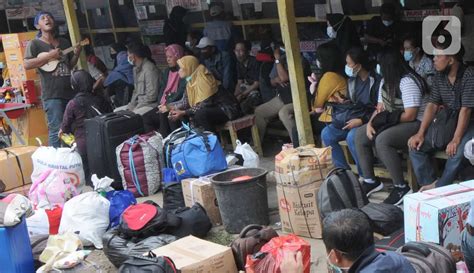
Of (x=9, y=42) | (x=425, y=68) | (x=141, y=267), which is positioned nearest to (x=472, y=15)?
(x=425, y=68)

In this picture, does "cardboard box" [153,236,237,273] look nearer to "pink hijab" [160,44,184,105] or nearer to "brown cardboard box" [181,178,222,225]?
"brown cardboard box" [181,178,222,225]

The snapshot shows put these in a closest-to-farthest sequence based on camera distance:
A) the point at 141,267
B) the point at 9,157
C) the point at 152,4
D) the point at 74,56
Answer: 1. the point at 141,267
2. the point at 9,157
3. the point at 74,56
4. the point at 152,4

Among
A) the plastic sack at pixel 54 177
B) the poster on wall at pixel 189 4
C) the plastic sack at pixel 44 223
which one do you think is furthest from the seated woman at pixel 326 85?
the poster on wall at pixel 189 4

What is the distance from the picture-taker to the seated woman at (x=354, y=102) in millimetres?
6148

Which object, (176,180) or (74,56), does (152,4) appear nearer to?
(74,56)

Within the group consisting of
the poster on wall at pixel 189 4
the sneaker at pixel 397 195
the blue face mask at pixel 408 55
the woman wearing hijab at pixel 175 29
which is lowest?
the sneaker at pixel 397 195

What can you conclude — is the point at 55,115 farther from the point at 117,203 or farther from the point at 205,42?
the point at 117,203

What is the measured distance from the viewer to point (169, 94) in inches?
324

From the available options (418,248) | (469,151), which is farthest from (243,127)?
(418,248)

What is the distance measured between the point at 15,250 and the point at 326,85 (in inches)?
126

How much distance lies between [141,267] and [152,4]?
7.20 meters

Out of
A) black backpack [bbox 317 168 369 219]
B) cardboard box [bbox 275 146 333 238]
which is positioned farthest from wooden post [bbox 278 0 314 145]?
black backpack [bbox 317 168 369 219]

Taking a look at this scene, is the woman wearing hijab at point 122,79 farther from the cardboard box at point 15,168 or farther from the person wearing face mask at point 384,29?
the person wearing face mask at point 384,29

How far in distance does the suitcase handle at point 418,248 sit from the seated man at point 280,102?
3.38 meters
